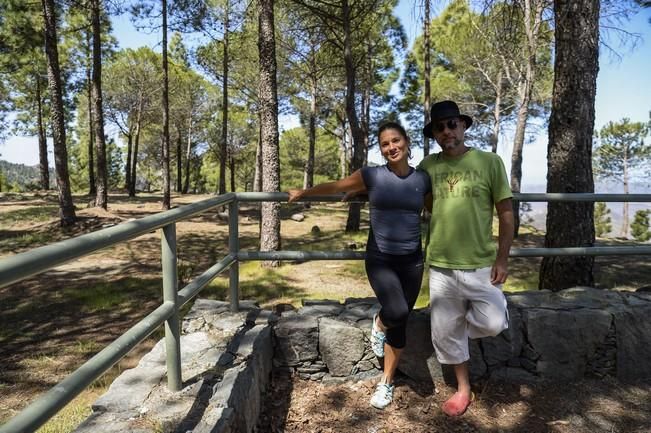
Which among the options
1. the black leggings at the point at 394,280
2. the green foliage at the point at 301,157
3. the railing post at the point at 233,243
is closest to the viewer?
the black leggings at the point at 394,280

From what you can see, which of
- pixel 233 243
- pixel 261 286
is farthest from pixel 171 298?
pixel 261 286

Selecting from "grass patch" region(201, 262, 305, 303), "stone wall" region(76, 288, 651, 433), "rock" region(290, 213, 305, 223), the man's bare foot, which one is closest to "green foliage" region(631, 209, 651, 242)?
"rock" region(290, 213, 305, 223)

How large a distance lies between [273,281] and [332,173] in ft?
97.9

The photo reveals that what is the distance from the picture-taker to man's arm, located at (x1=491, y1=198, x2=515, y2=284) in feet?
8.06

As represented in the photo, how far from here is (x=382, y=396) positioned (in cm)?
282

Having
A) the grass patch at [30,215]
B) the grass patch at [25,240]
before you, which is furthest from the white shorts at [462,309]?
the grass patch at [30,215]

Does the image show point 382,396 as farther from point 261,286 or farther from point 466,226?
point 261,286

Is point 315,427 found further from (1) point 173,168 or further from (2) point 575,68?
(1) point 173,168

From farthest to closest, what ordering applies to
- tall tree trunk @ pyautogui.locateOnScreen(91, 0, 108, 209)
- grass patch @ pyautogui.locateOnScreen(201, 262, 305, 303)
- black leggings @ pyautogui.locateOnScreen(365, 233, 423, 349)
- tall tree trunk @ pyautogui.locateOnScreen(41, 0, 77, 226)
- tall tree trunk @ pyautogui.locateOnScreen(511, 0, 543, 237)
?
tall tree trunk @ pyautogui.locateOnScreen(91, 0, 108, 209)
tall tree trunk @ pyautogui.locateOnScreen(511, 0, 543, 237)
tall tree trunk @ pyautogui.locateOnScreen(41, 0, 77, 226)
grass patch @ pyautogui.locateOnScreen(201, 262, 305, 303)
black leggings @ pyautogui.locateOnScreen(365, 233, 423, 349)

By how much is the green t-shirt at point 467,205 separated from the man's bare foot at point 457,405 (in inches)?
37.8

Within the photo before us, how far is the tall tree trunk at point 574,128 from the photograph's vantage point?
12.6ft

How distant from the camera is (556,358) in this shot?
312 centimetres

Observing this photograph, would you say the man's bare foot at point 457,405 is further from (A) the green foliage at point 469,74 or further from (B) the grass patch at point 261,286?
(A) the green foliage at point 469,74

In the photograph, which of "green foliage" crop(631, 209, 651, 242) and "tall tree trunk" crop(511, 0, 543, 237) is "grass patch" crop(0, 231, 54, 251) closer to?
"tall tree trunk" crop(511, 0, 543, 237)
